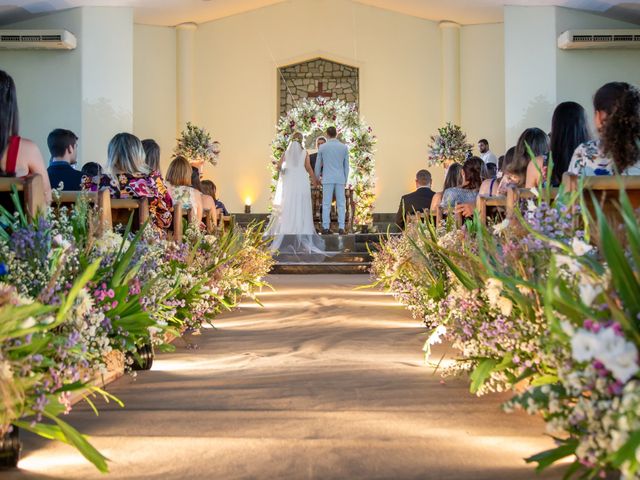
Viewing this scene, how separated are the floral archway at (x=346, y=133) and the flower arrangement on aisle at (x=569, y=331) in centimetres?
1104

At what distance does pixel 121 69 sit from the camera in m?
12.7

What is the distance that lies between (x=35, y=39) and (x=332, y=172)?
4.08 meters

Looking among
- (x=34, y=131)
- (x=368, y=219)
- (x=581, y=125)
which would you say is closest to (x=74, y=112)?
(x=34, y=131)

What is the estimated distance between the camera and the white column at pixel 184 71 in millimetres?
15688

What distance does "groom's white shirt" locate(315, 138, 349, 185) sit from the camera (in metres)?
12.7

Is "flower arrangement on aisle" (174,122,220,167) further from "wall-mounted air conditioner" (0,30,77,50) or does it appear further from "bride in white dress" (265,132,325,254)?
"wall-mounted air conditioner" (0,30,77,50)

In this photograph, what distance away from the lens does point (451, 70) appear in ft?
Answer: 51.1

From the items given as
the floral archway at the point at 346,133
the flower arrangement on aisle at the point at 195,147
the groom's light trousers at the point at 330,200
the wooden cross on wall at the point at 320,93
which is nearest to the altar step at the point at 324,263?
the groom's light trousers at the point at 330,200

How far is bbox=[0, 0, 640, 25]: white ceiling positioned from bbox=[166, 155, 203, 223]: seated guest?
21.7 feet

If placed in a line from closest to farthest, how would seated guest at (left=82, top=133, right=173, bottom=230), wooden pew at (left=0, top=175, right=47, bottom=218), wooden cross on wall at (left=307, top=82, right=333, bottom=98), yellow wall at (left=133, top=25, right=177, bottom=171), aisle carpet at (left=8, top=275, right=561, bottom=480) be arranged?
aisle carpet at (left=8, top=275, right=561, bottom=480), wooden pew at (left=0, top=175, right=47, bottom=218), seated guest at (left=82, top=133, right=173, bottom=230), yellow wall at (left=133, top=25, right=177, bottom=171), wooden cross on wall at (left=307, top=82, right=333, bottom=98)

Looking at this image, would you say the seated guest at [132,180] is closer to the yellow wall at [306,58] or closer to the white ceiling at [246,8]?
the white ceiling at [246,8]

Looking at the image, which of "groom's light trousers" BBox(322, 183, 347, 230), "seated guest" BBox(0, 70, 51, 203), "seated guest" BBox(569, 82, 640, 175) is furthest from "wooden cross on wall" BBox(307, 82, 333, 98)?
"seated guest" BBox(569, 82, 640, 175)

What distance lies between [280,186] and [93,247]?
32.4ft

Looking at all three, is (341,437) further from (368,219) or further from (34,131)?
(368,219)
